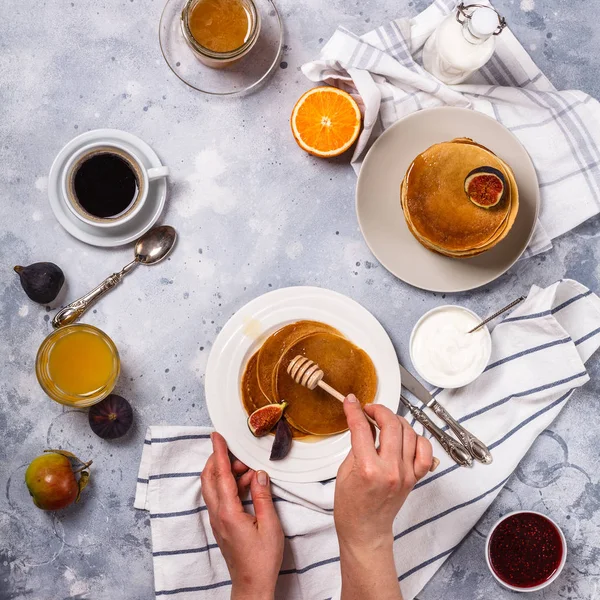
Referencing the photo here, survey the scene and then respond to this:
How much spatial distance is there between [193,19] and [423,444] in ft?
A: 4.48

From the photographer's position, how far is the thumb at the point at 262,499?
1975mm

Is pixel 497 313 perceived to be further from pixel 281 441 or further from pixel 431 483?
pixel 281 441

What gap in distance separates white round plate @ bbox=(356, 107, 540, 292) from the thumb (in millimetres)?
725

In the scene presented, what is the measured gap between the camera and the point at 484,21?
1.84 meters

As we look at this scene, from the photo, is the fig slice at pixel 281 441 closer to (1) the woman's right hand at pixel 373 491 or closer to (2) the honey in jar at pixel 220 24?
(1) the woman's right hand at pixel 373 491

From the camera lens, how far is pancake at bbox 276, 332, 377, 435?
79.1 inches

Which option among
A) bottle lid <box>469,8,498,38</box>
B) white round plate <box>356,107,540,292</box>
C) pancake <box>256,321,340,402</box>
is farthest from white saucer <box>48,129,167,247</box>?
bottle lid <box>469,8,498,38</box>

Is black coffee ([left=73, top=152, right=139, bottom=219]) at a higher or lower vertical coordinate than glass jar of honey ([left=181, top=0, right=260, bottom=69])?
lower

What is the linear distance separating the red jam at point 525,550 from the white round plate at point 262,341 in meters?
0.52

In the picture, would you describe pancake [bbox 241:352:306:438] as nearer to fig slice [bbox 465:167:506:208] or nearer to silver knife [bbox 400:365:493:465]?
silver knife [bbox 400:365:493:465]

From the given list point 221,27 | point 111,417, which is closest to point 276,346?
point 111,417

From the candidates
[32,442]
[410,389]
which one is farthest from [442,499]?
[32,442]

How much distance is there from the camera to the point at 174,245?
6.91 ft

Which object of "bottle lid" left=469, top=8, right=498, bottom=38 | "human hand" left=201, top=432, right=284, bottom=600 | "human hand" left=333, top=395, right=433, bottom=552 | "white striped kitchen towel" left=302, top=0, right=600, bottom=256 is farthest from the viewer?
"white striped kitchen towel" left=302, top=0, right=600, bottom=256
